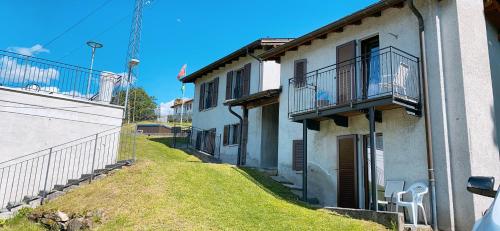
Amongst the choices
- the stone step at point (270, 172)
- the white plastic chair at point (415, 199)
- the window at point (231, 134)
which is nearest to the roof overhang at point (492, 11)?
the white plastic chair at point (415, 199)

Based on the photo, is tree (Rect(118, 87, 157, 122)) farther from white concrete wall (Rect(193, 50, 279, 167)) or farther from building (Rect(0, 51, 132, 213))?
building (Rect(0, 51, 132, 213))

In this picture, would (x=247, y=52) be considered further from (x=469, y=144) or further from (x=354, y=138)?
(x=469, y=144)

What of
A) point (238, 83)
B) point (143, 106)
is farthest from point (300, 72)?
point (143, 106)

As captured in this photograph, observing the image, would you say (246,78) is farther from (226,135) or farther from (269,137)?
(269,137)

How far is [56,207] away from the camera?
35.1ft

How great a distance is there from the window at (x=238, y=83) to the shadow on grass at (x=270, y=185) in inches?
241

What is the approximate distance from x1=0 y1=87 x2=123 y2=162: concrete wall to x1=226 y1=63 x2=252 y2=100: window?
722 centimetres

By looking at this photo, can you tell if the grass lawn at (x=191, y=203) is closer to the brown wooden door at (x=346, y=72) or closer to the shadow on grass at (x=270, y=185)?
the shadow on grass at (x=270, y=185)

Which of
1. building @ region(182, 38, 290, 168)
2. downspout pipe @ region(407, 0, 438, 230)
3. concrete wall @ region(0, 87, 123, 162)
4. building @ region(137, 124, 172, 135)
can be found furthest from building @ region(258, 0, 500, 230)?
building @ region(137, 124, 172, 135)

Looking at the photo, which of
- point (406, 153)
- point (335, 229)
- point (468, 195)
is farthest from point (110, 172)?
point (468, 195)

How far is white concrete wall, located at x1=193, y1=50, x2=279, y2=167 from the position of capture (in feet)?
58.4

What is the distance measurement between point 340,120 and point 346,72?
5.22 feet

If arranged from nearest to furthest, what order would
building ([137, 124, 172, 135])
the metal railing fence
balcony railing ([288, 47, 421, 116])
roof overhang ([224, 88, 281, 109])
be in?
balcony railing ([288, 47, 421, 116])
the metal railing fence
roof overhang ([224, 88, 281, 109])
building ([137, 124, 172, 135])

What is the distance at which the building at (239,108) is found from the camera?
17531 mm
